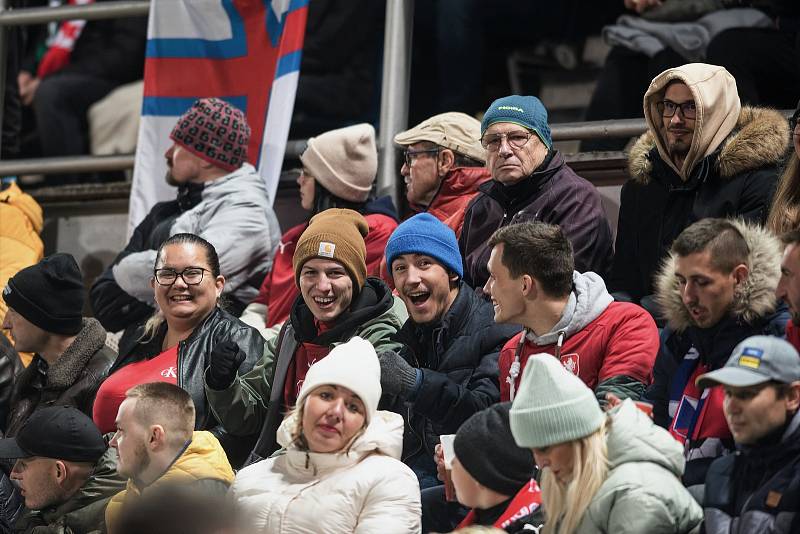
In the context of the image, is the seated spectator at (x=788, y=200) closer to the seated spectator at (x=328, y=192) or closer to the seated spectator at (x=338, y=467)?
the seated spectator at (x=338, y=467)

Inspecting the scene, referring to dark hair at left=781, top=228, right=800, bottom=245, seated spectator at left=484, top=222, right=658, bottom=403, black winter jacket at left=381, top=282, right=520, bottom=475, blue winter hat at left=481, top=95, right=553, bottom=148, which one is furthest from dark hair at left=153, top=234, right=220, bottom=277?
dark hair at left=781, top=228, right=800, bottom=245

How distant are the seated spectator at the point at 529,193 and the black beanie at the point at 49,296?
187cm

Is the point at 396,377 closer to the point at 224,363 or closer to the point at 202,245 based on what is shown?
the point at 224,363

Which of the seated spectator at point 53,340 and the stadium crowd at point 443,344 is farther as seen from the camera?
the seated spectator at point 53,340

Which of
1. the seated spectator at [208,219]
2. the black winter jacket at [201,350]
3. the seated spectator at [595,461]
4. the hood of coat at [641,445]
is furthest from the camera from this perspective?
the seated spectator at [208,219]

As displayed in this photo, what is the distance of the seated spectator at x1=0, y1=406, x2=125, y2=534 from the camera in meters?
5.80

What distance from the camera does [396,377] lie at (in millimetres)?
5336

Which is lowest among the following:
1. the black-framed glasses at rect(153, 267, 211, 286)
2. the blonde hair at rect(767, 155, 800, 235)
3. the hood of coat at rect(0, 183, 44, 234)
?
the hood of coat at rect(0, 183, 44, 234)

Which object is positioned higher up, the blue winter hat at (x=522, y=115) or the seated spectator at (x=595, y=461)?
the blue winter hat at (x=522, y=115)

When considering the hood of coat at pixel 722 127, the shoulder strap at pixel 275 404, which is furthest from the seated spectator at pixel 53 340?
the hood of coat at pixel 722 127

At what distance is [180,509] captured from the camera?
10.4 feet

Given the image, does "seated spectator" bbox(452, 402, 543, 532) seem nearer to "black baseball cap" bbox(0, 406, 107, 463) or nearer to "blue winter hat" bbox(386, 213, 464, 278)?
"blue winter hat" bbox(386, 213, 464, 278)

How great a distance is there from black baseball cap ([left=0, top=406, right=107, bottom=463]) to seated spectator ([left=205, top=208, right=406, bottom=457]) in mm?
→ 486

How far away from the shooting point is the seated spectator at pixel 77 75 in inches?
372
